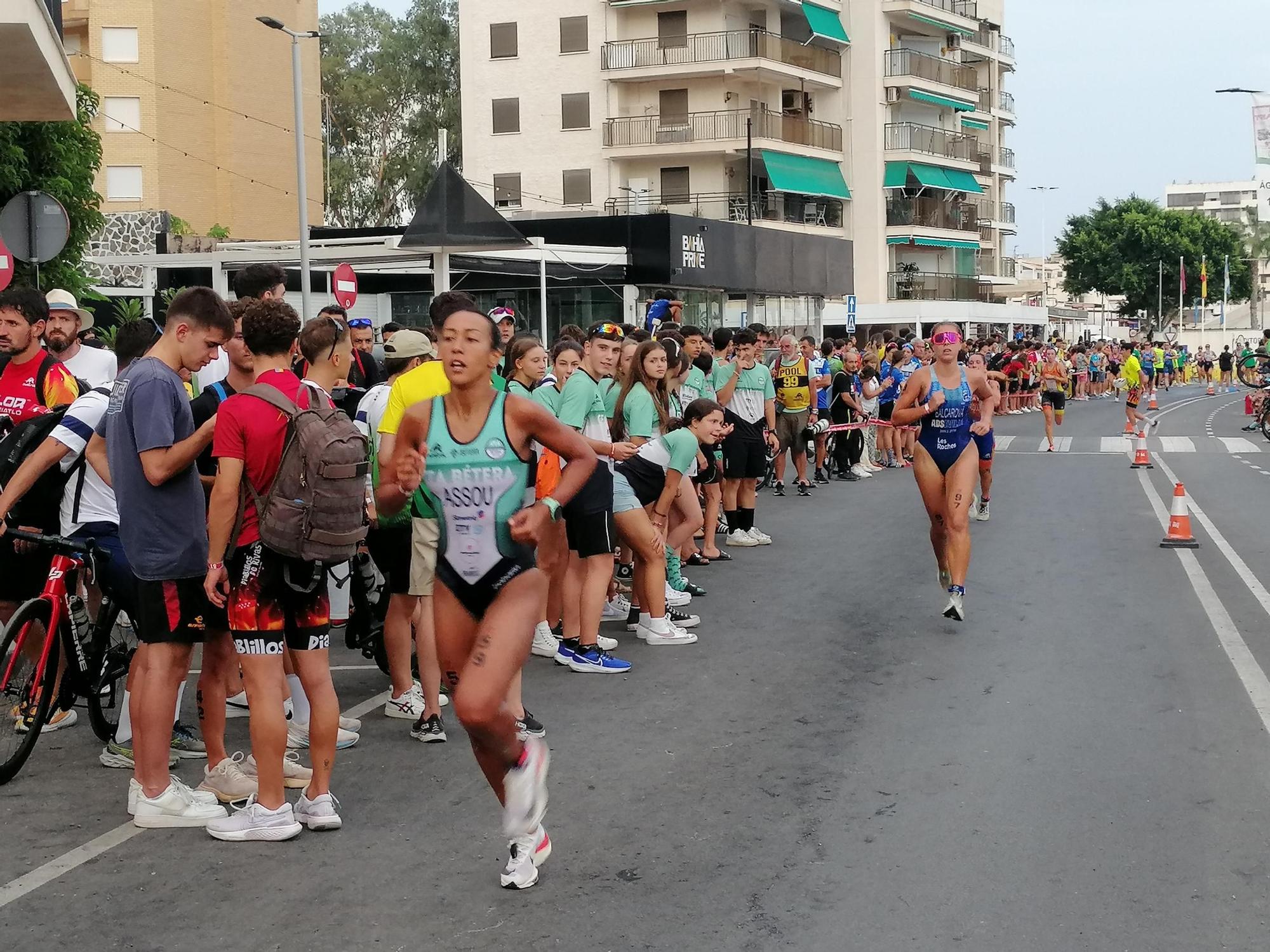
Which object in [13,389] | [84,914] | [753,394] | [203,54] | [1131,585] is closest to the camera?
[84,914]

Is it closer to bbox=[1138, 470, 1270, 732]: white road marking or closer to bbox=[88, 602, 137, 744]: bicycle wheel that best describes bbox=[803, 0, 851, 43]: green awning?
bbox=[1138, 470, 1270, 732]: white road marking

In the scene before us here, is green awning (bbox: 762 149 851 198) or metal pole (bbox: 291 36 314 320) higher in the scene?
green awning (bbox: 762 149 851 198)

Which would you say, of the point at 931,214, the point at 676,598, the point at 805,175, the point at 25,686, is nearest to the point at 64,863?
the point at 25,686

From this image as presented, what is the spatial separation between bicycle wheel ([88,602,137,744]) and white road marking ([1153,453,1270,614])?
25.0 feet

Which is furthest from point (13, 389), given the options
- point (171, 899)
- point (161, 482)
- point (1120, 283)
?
point (1120, 283)

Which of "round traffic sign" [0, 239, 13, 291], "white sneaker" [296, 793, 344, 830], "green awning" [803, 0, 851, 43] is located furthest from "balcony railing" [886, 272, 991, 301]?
"white sneaker" [296, 793, 344, 830]

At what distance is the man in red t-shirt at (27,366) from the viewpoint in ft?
25.4

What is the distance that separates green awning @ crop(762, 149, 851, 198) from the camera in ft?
193

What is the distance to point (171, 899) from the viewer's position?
17.2 feet

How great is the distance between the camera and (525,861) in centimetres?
530

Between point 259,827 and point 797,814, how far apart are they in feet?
6.88

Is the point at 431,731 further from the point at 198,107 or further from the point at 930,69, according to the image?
the point at 930,69

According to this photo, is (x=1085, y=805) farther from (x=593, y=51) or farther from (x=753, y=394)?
(x=593, y=51)

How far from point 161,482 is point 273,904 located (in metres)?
1.76
